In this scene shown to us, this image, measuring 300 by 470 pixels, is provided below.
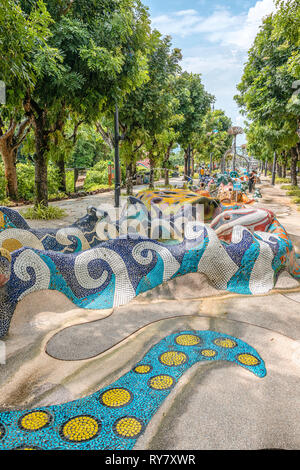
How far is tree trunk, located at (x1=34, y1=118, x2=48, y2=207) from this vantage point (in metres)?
9.53

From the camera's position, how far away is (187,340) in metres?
3.11

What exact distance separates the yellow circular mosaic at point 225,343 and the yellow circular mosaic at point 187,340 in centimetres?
17

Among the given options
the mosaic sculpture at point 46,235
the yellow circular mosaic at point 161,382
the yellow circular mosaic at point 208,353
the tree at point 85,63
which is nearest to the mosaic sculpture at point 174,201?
the mosaic sculpture at point 46,235

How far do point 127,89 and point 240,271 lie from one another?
272 inches

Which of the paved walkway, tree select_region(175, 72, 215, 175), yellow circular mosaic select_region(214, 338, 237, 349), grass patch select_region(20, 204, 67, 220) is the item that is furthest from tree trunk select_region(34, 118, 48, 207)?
tree select_region(175, 72, 215, 175)

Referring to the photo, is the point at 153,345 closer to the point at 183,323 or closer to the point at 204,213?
the point at 183,323

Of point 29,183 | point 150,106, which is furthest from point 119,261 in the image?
point 29,183

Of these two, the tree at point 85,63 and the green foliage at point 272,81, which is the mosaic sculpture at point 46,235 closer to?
the tree at point 85,63

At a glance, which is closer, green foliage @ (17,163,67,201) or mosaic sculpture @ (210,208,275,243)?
mosaic sculpture @ (210,208,275,243)

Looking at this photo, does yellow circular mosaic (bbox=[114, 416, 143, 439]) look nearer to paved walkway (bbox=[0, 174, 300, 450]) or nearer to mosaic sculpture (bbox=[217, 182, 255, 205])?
paved walkway (bbox=[0, 174, 300, 450])

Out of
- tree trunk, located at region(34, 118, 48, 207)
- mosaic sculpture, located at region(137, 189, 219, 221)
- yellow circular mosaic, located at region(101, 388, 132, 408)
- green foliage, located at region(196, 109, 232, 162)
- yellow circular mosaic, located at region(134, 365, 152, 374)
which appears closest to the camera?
yellow circular mosaic, located at region(101, 388, 132, 408)

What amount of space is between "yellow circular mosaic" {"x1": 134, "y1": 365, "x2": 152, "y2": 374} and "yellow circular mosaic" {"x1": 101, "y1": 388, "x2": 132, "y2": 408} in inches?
9.3

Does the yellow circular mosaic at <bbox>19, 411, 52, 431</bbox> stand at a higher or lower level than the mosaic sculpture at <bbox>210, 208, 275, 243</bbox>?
lower
